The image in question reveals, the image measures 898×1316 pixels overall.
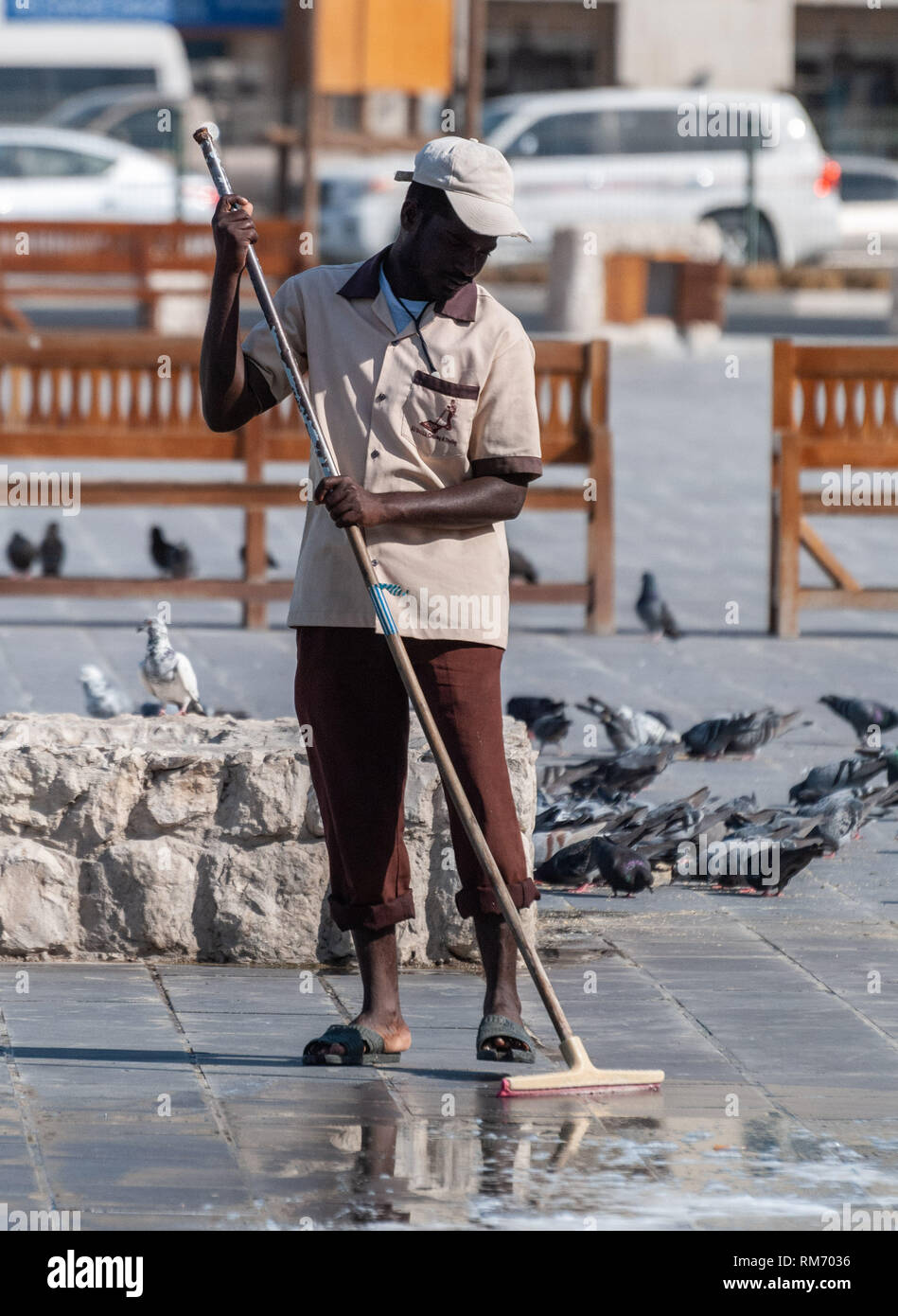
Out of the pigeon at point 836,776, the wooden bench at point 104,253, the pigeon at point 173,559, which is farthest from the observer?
the wooden bench at point 104,253

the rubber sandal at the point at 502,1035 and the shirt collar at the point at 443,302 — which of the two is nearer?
the shirt collar at the point at 443,302

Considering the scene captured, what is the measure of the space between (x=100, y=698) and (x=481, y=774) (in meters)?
3.18

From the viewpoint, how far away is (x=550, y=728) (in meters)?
7.45

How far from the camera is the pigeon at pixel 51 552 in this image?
34.2 feet

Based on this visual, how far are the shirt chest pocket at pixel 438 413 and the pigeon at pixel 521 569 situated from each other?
5493 mm

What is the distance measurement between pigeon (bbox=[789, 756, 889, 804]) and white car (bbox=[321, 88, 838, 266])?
20.1 m

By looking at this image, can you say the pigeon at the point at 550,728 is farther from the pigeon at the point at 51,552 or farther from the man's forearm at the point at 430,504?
the pigeon at the point at 51,552

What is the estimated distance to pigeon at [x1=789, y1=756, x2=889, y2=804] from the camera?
6.78 metres

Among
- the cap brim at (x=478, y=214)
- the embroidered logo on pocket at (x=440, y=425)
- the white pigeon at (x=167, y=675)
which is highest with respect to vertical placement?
the cap brim at (x=478, y=214)

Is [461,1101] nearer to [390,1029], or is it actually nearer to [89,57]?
[390,1029]

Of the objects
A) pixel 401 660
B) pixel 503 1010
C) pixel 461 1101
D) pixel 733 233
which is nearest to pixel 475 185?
pixel 401 660

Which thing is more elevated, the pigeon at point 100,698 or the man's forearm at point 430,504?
the man's forearm at point 430,504

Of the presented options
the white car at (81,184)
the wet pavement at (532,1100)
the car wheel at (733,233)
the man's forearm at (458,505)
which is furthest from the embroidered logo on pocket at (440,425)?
the car wheel at (733,233)
